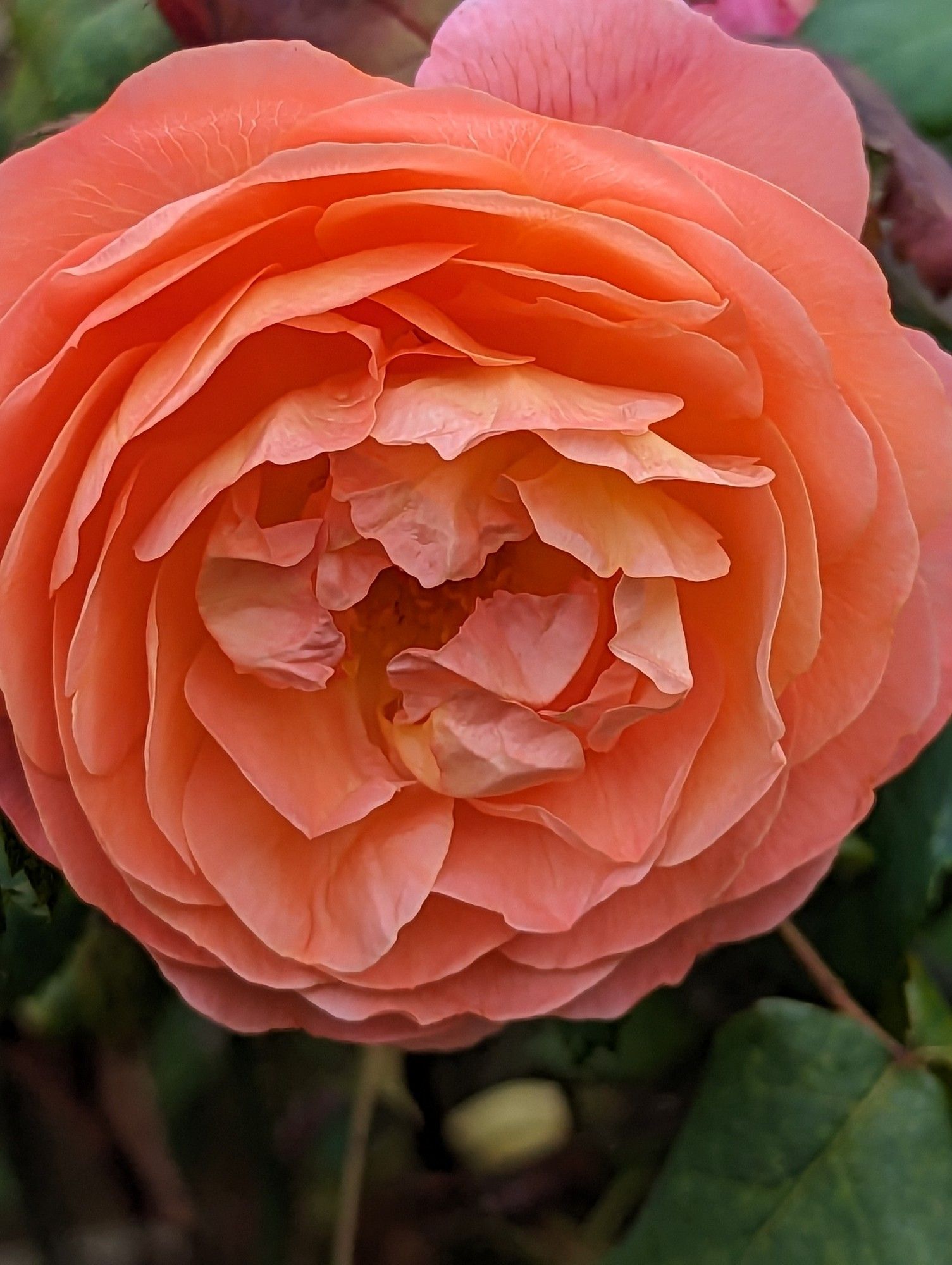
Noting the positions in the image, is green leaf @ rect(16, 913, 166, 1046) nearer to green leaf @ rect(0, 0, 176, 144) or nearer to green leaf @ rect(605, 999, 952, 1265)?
green leaf @ rect(605, 999, 952, 1265)

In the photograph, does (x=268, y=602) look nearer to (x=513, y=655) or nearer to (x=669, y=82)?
(x=513, y=655)

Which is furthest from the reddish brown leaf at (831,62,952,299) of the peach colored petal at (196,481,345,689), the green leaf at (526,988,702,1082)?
the green leaf at (526,988,702,1082)

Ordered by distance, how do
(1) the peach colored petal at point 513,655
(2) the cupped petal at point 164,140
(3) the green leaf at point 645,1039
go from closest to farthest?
(2) the cupped petal at point 164,140, (1) the peach colored petal at point 513,655, (3) the green leaf at point 645,1039

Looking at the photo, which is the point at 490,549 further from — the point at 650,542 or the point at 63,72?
the point at 63,72

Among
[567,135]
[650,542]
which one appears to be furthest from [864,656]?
[567,135]

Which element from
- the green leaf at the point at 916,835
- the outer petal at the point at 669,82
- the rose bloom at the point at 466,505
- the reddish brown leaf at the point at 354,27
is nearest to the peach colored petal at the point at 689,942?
the rose bloom at the point at 466,505

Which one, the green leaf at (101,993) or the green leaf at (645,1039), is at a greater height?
the green leaf at (101,993)

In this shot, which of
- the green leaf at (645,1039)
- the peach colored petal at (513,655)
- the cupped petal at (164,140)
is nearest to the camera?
the cupped petal at (164,140)

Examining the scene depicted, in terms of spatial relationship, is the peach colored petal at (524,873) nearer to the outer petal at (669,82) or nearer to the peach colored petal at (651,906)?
the peach colored petal at (651,906)
